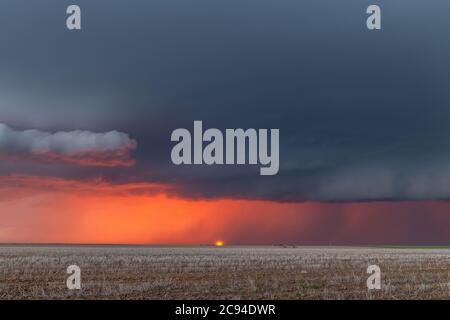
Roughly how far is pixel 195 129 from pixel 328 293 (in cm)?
1067

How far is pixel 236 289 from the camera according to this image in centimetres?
2317

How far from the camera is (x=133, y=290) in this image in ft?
75.6
